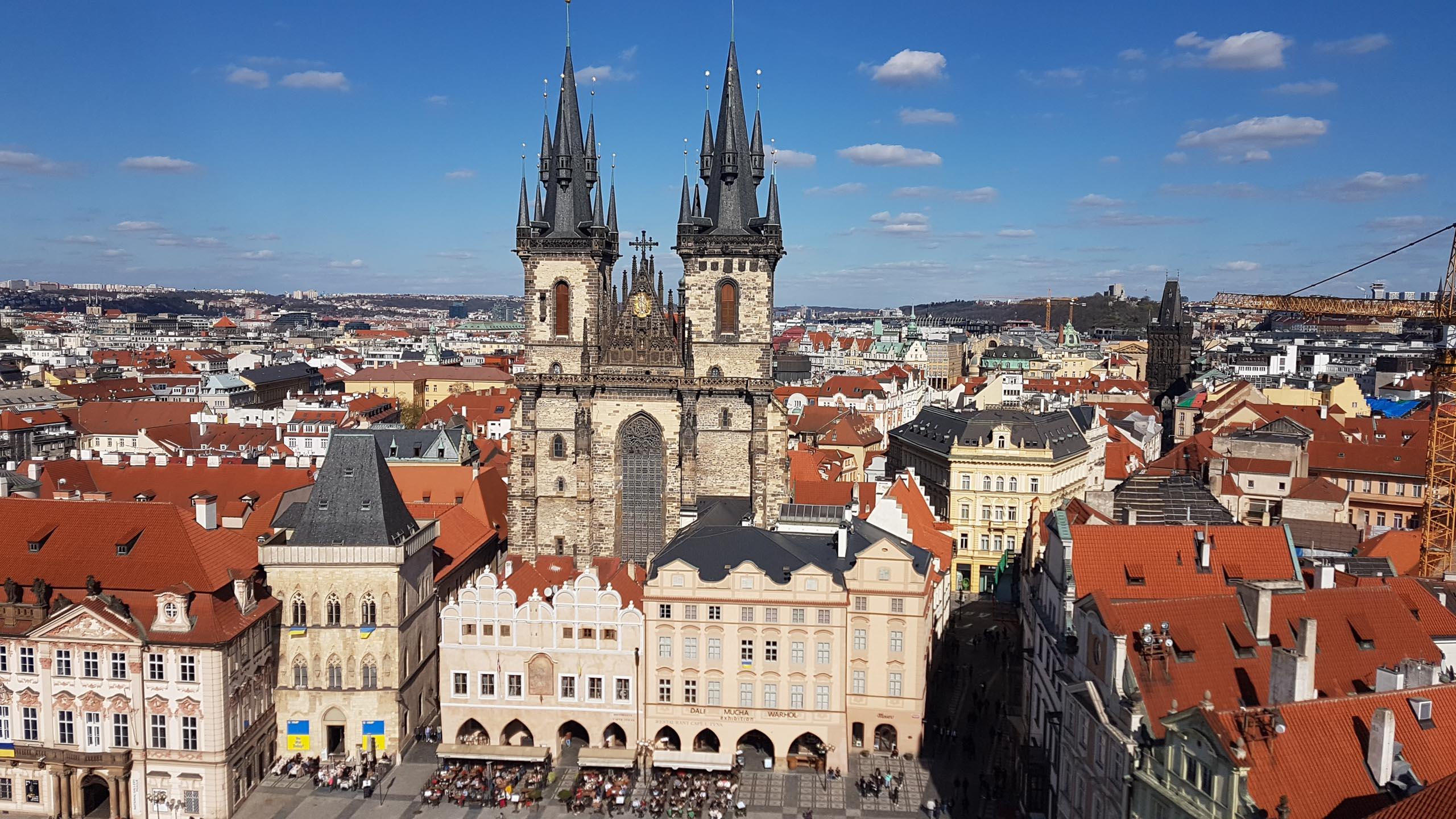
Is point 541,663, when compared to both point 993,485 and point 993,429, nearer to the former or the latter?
point 993,485

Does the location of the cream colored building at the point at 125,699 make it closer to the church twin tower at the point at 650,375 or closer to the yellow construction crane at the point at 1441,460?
the church twin tower at the point at 650,375

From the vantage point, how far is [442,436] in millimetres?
104938

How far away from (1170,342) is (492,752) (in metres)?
153

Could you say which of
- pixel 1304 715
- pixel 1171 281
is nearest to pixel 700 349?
pixel 1304 715

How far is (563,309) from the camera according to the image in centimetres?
7919

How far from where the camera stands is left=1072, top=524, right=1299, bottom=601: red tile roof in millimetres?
48000

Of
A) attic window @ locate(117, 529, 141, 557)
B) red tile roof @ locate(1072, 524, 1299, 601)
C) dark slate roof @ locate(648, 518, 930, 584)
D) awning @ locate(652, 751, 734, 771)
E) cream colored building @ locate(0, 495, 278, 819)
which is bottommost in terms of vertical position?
awning @ locate(652, 751, 734, 771)

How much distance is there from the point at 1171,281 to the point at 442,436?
409ft

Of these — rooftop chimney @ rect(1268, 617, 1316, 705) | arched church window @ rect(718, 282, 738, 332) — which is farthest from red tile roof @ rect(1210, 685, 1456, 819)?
arched church window @ rect(718, 282, 738, 332)

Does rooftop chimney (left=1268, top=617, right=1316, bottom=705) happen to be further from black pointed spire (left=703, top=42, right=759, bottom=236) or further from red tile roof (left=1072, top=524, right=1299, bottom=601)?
black pointed spire (left=703, top=42, right=759, bottom=236)

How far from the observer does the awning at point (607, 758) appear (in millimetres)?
54906

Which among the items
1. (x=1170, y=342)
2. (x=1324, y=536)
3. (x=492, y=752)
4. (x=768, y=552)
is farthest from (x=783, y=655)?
(x=1170, y=342)

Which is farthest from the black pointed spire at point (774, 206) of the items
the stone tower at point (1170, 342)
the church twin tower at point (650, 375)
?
the stone tower at point (1170, 342)

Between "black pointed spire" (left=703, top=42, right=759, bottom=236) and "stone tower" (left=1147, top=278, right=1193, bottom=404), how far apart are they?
122 metres
